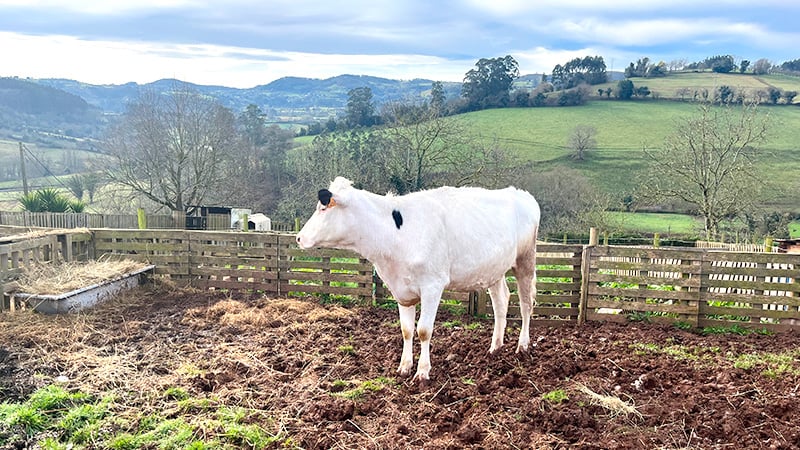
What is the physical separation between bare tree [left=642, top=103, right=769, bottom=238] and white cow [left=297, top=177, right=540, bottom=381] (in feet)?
67.7

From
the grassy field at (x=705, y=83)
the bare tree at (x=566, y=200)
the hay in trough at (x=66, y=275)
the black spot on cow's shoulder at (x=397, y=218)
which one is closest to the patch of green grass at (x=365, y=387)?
the black spot on cow's shoulder at (x=397, y=218)

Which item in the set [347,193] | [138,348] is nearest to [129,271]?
[138,348]

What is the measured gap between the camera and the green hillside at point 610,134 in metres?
35.3

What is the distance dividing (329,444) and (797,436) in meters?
3.71

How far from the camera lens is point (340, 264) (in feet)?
28.7

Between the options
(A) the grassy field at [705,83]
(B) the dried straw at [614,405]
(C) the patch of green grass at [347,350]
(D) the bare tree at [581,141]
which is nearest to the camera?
(B) the dried straw at [614,405]

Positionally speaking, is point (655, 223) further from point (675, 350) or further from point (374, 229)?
point (374, 229)

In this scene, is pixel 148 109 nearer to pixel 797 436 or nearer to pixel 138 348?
pixel 138 348

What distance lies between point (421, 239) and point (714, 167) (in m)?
23.8

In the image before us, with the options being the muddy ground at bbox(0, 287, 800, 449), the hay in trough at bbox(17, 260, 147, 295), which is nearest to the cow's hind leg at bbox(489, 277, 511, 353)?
the muddy ground at bbox(0, 287, 800, 449)

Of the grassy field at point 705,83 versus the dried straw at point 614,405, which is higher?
the grassy field at point 705,83

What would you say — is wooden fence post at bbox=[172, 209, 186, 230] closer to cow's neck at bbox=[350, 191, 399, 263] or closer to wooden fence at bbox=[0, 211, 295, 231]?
wooden fence at bbox=[0, 211, 295, 231]

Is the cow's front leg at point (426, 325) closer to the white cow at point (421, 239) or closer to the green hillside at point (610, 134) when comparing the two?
the white cow at point (421, 239)

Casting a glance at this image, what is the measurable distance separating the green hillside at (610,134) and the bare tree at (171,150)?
1781 centimetres
